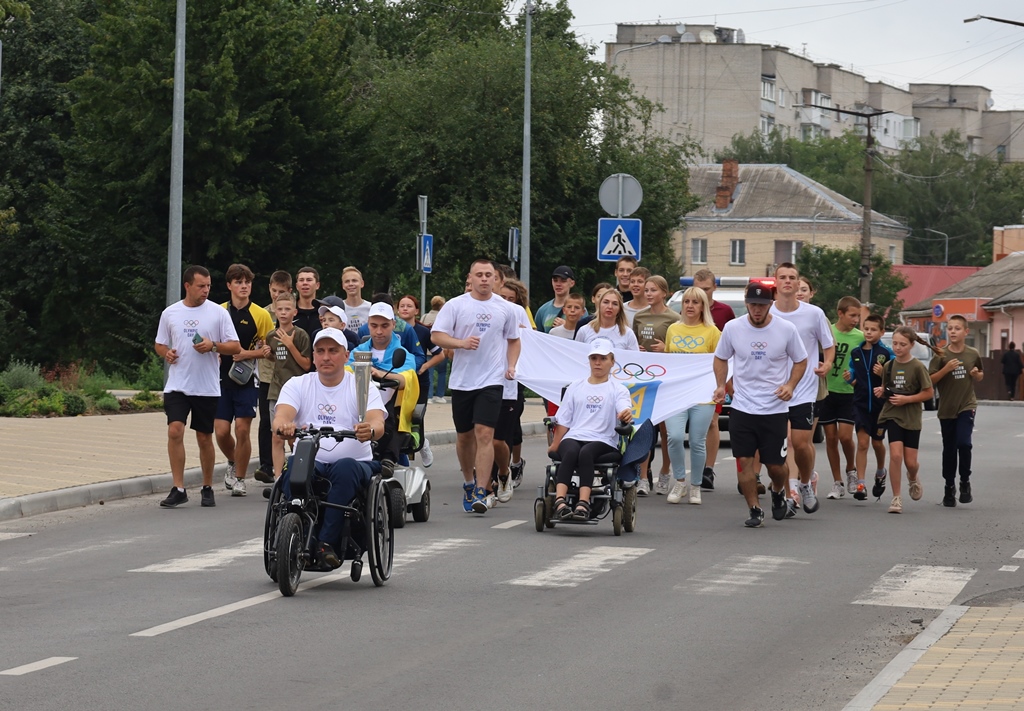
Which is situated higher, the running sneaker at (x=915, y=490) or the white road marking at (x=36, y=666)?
the running sneaker at (x=915, y=490)

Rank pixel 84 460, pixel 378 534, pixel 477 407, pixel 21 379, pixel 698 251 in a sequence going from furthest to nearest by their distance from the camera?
pixel 698 251 → pixel 21 379 → pixel 84 460 → pixel 477 407 → pixel 378 534

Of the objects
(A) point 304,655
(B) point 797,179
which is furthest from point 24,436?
(B) point 797,179

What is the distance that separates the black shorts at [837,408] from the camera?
16047mm

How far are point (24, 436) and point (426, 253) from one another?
36.4 feet

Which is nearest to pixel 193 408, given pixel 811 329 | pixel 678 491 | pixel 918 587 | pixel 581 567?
pixel 678 491

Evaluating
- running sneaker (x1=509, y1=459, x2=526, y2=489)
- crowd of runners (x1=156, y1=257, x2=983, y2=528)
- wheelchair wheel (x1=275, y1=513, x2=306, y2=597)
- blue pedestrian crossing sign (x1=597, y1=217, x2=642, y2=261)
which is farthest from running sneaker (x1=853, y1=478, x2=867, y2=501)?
blue pedestrian crossing sign (x1=597, y1=217, x2=642, y2=261)

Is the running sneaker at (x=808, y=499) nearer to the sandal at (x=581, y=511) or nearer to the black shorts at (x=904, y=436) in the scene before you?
the black shorts at (x=904, y=436)

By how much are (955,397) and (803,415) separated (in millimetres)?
2498

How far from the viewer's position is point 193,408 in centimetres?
1443

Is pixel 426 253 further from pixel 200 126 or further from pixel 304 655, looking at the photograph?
pixel 304 655

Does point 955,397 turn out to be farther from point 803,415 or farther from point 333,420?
point 333,420

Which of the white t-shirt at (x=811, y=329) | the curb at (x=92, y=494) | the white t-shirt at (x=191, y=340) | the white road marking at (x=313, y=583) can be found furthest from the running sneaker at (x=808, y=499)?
the curb at (x=92, y=494)

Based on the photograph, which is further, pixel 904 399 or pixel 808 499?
pixel 904 399

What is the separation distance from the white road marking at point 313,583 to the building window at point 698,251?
88982 millimetres
